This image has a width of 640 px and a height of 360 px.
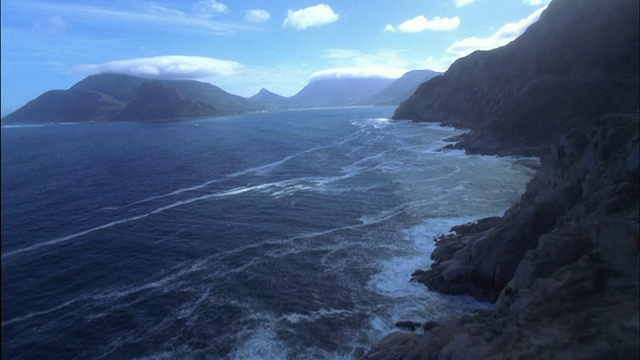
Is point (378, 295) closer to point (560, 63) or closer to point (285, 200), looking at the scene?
point (285, 200)

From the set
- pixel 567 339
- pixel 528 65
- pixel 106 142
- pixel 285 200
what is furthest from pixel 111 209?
pixel 528 65

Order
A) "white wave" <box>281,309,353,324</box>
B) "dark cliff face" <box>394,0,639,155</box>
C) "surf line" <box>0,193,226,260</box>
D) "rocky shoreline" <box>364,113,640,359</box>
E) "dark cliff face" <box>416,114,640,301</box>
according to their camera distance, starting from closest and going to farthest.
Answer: "rocky shoreline" <box>364,113,640,359</box> → "dark cliff face" <box>416,114,640,301</box> → "white wave" <box>281,309,353,324</box> → "surf line" <box>0,193,226,260</box> → "dark cliff face" <box>394,0,639,155</box>

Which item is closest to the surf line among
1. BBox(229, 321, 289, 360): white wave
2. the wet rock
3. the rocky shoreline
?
BBox(229, 321, 289, 360): white wave

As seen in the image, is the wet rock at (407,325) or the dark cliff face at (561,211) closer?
the dark cliff face at (561,211)

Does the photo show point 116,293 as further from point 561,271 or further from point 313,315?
point 561,271

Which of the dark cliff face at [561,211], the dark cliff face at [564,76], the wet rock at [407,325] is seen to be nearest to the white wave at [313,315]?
the wet rock at [407,325]

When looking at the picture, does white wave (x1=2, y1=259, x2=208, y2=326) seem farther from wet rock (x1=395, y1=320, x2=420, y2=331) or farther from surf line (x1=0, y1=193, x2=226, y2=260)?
wet rock (x1=395, y1=320, x2=420, y2=331)

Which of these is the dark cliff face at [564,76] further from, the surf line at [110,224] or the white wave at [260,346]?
Result: the white wave at [260,346]
